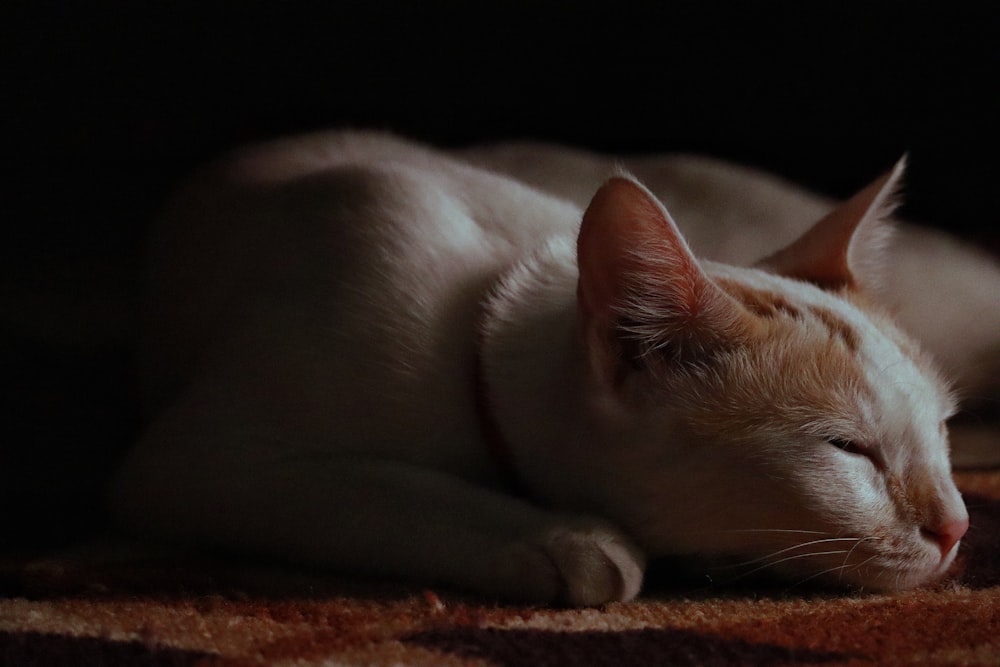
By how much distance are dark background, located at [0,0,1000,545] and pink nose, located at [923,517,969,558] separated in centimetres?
125

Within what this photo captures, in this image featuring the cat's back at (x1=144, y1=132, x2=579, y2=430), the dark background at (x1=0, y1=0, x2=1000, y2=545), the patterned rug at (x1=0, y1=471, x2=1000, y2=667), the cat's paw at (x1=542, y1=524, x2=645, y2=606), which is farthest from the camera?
the dark background at (x1=0, y1=0, x2=1000, y2=545)

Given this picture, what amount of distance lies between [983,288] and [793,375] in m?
0.84

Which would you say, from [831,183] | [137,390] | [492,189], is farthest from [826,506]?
[831,183]

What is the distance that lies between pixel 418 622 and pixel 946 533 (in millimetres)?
485

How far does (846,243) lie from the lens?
1.27 meters

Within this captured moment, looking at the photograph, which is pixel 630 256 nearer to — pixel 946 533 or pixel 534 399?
pixel 534 399

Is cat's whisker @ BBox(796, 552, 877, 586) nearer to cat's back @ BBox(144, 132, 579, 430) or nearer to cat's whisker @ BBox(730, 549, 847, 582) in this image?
cat's whisker @ BBox(730, 549, 847, 582)

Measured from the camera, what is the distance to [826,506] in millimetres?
1002

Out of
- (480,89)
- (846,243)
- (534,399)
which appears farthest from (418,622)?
(480,89)

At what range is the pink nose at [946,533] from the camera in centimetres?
104

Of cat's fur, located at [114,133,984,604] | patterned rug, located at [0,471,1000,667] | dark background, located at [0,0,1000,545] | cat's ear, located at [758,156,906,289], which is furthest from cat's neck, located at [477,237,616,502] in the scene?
dark background, located at [0,0,1000,545]

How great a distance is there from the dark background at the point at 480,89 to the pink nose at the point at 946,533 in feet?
4.11

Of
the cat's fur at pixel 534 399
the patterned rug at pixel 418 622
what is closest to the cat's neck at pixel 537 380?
the cat's fur at pixel 534 399

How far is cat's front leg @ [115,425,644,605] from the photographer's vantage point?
100cm
